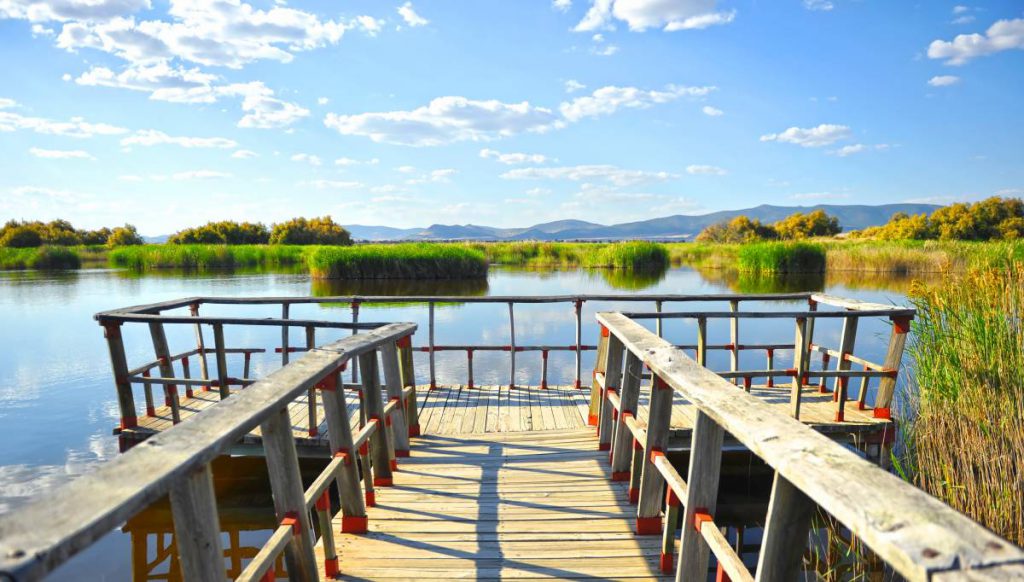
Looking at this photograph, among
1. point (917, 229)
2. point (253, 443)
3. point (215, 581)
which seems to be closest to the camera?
point (215, 581)

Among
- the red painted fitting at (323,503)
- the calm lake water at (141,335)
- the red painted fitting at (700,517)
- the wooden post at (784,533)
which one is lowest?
the calm lake water at (141,335)

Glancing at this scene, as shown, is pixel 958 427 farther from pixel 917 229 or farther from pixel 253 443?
pixel 917 229

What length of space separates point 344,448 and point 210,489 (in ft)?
4.62

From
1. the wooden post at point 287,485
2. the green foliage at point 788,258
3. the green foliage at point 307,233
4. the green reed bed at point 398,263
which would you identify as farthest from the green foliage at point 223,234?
the wooden post at point 287,485

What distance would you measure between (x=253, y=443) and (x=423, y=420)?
5.35ft

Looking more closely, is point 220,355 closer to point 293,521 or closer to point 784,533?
point 293,521

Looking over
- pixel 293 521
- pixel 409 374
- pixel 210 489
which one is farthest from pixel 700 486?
pixel 409 374

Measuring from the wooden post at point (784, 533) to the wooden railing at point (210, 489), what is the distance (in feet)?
5.38

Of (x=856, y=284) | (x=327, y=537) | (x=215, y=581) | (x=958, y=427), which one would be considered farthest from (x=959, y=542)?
(x=856, y=284)

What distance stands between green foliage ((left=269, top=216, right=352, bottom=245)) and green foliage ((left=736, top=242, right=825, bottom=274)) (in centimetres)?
4671

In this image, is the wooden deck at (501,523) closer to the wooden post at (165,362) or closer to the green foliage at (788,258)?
the wooden post at (165,362)

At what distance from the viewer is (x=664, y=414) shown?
3.07 metres

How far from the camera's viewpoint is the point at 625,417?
3.75 metres

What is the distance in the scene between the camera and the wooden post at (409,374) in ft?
16.3
